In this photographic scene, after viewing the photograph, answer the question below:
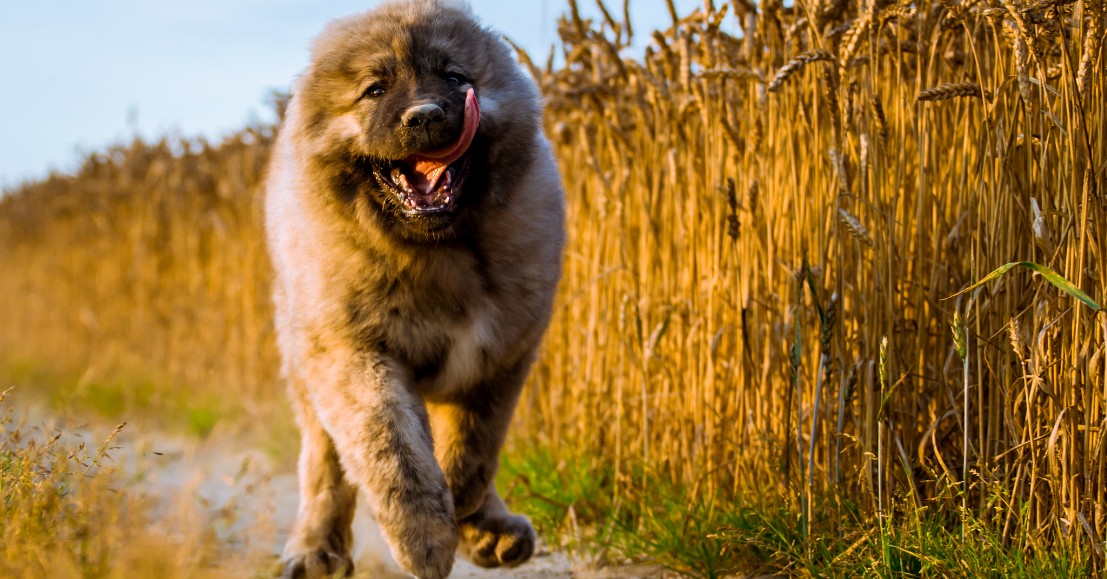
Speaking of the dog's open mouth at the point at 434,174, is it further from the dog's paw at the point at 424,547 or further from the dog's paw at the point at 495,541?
the dog's paw at the point at 495,541

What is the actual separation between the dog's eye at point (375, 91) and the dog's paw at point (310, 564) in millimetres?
1649

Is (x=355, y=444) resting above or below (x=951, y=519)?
above

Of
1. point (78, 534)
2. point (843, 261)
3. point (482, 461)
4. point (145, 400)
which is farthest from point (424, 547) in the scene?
point (145, 400)

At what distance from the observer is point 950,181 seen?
128 inches

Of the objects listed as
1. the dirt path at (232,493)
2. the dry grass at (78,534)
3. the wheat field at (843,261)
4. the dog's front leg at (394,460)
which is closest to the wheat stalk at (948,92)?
the wheat field at (843,261)

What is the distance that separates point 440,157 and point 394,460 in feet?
3.07

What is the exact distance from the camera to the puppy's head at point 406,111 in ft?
9.58

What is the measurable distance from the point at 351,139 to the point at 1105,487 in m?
2.41

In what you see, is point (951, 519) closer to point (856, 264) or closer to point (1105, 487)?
point (1105, 487)

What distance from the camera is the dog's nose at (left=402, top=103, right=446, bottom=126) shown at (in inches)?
109

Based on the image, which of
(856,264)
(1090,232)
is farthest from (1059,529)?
(856,264)

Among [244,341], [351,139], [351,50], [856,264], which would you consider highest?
[351,50]

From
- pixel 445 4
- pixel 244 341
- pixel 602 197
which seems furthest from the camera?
pixel 244 341

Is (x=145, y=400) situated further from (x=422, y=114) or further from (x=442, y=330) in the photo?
(x=422, y=114)
